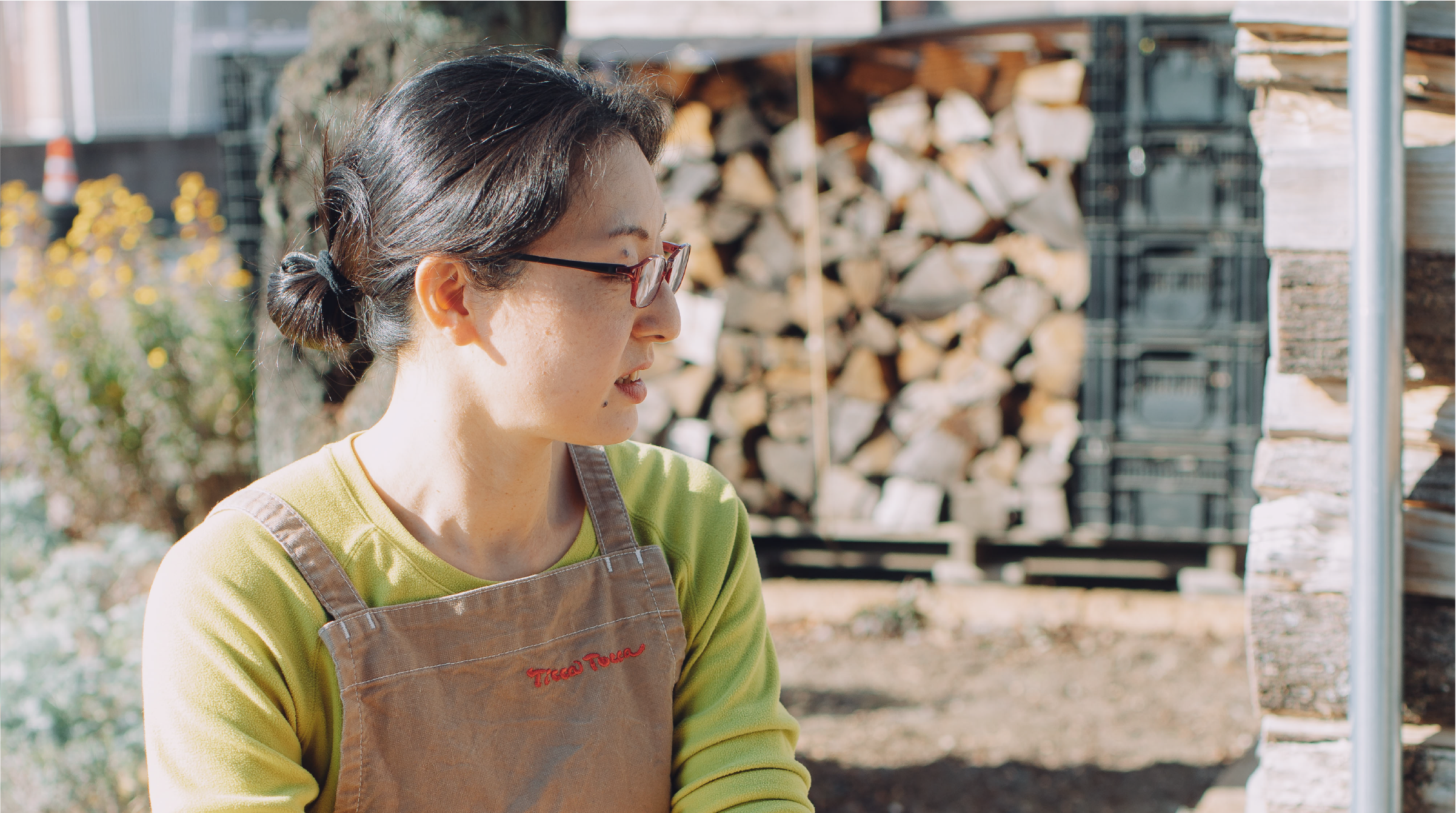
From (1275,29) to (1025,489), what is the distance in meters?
2.98

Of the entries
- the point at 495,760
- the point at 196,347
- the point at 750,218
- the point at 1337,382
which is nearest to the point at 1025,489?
the point at 750,218

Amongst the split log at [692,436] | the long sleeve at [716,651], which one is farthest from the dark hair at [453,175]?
the split log at [692,436]

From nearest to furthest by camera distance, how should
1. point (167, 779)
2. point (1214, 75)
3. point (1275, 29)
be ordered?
point (167, 779)
point (1275, 29)
point (1214, 75)

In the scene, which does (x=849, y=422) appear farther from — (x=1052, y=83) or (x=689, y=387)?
(x=1052, y=83)

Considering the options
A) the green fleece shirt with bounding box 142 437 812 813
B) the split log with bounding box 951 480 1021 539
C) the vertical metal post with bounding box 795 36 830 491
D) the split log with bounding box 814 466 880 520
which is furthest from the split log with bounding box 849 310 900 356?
the green fleece shirt with bounding box 142 437 812 813

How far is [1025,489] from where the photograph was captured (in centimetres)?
470

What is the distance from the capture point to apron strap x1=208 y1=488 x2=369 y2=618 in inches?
52.9

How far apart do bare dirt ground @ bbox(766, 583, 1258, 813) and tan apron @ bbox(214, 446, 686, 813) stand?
1.69m

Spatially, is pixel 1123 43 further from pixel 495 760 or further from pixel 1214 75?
pixel 495 760

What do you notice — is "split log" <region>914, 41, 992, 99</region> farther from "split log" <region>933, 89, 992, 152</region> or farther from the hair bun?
the hair bun

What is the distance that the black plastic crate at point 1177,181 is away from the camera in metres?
4.30

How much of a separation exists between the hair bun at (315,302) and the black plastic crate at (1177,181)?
340 centimetres

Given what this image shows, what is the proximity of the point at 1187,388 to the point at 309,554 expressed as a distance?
373 cm

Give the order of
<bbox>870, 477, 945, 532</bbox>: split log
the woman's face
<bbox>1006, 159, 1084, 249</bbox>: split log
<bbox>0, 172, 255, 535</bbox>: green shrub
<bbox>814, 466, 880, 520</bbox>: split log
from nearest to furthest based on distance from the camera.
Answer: the woman's face → <bbox>0, 172, 255, 535</bbox>: green shrub → <bbox>1006, 159, 1084, 249</bbox>: split log → <bbox>870, 477, 945, 532</bbox>: split log → <bbox>814, 466, 880, 520</bbox>: split log
